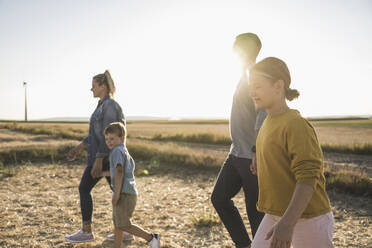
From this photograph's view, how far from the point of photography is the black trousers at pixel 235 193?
2.82 meters

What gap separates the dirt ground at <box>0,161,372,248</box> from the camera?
439 cm

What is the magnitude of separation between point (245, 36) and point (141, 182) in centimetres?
651

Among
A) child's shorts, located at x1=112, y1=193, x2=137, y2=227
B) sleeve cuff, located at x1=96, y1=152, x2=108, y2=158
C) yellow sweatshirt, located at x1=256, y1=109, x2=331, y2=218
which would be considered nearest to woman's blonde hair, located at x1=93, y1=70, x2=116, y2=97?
sleeve cuff, located at x1=96, y1=152, x2=108, y2=158

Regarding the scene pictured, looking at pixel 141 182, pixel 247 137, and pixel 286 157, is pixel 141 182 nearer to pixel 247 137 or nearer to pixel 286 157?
pixel 247 137

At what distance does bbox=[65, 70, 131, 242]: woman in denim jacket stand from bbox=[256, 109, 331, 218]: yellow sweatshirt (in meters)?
2.42

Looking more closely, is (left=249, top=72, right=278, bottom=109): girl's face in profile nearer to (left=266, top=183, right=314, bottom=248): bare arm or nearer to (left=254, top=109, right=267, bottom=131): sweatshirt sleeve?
(left=266, top=183, right=314, bottom=248): bare arm

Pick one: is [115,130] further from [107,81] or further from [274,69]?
[274,69]

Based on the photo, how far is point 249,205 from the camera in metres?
2.87

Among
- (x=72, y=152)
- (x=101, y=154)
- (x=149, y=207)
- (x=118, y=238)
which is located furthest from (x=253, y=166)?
(x=149, y=207)

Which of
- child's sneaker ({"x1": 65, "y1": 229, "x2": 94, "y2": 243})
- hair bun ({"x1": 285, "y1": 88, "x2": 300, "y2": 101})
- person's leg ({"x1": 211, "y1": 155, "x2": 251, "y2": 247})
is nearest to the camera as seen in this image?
hair bun ({"x1": 285, "y1": 88, "x2": 300, "y2": 101})

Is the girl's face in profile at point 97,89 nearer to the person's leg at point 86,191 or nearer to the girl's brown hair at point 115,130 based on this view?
the girl's brown hair at point 115,130

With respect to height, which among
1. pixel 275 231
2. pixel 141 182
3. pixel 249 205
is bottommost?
pixel 141 182

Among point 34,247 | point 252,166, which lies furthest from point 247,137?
point 34,247

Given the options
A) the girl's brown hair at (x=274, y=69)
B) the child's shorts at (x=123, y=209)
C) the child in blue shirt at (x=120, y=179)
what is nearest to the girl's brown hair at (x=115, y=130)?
the child in blue shirt at (x=120, y=179)
